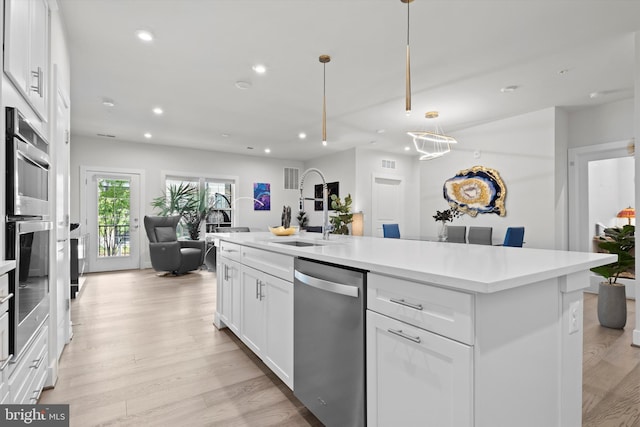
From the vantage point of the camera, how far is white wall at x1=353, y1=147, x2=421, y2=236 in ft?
24.2

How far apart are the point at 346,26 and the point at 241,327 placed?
260 cm

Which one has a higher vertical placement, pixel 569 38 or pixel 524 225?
pixel 569 38

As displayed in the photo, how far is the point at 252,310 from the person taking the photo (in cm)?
230

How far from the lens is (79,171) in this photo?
244 inches

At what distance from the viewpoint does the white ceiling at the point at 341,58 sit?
251cm

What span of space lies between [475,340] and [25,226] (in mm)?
1754

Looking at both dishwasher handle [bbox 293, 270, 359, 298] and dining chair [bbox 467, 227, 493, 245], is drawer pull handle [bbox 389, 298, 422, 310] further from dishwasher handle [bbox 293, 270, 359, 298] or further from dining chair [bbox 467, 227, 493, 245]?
dining chair [bbox 467, 227, 493, 245]

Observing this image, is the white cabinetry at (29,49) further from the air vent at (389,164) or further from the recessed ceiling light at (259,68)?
the air vent at (389,164)

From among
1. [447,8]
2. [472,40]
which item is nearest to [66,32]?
[447,8]

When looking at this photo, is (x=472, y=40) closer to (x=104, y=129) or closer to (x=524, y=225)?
(x=524, y=225)

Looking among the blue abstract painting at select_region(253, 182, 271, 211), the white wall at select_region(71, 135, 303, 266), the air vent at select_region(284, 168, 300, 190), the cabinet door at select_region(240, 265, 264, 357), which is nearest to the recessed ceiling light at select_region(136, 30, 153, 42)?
the cabinet door at select_region(240, 265, 264, 357)

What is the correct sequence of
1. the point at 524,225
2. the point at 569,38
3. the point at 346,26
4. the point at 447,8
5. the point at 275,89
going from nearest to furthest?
the point at 447,8 → the point at 346,26 → the point at 569,38 → the point at 275,89 → the point at 524,225

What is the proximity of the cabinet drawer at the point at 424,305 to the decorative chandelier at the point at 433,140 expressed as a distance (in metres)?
3.08

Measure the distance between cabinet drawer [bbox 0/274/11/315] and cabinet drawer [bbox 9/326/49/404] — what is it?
0.33 meters
